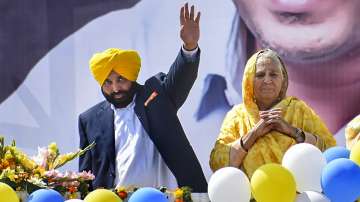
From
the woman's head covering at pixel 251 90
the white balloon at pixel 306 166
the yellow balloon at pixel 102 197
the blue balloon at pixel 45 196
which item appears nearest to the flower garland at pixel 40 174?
the blue balloon at pixel 45 196

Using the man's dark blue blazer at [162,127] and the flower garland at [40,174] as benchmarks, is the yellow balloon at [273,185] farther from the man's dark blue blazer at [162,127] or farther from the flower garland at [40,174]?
the man's dark blue blazer at [162,127]

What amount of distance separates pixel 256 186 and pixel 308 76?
178cm

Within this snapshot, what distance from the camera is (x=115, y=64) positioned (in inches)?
212

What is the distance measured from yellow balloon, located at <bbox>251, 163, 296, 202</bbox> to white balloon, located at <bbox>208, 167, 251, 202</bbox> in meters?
0.05

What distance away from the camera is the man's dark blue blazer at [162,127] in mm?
Answer: 5383

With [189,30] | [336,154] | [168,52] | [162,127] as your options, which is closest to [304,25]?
[168,52]

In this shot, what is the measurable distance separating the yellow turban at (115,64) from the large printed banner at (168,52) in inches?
29.4

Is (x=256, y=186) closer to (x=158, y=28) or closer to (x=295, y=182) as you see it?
(x=295, y=182)

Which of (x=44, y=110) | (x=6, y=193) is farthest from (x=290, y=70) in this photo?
(x=6, y=193)

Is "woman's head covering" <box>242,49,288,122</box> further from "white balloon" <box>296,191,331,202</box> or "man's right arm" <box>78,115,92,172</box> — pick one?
"man's right arm" <box>78,115,92,172</box>

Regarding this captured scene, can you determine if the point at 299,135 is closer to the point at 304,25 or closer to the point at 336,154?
the point at 336,154

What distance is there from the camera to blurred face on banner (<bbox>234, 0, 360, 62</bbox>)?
6.00m

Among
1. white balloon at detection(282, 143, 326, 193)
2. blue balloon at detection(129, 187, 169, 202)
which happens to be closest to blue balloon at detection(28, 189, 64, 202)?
blue balloon at detection(129, 187, 169, 202)

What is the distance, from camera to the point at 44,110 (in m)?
6.52
